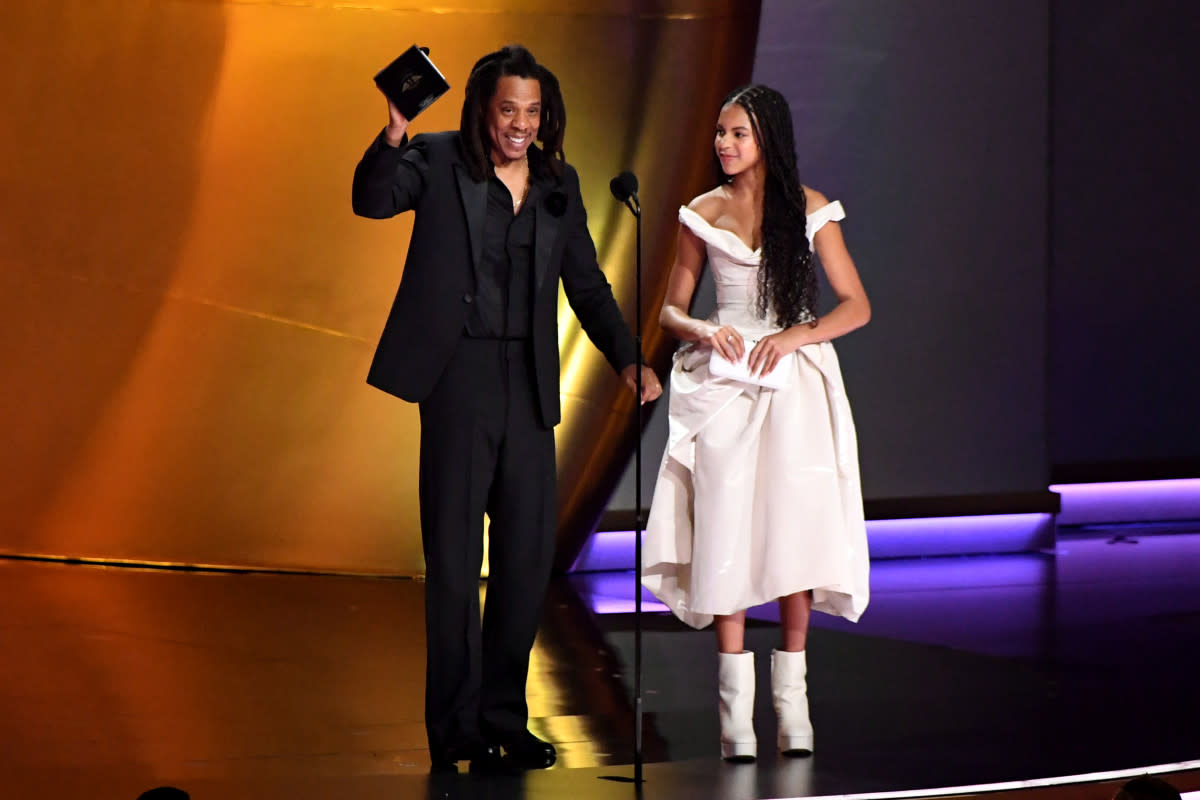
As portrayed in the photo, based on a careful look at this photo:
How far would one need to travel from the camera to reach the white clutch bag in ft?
10.1

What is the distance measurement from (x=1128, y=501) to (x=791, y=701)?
5.46 metres

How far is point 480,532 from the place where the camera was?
10.1 ft

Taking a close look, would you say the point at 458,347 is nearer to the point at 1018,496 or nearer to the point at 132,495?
the point at 132,495

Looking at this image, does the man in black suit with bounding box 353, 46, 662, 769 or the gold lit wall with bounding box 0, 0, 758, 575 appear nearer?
the man in black suit with bounding box 353, 46, 662, 769

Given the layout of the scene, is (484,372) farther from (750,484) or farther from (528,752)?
(528,752)

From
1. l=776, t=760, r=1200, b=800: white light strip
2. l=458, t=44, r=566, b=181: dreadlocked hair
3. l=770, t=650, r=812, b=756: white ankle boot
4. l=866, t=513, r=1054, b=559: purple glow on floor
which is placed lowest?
l=776, t=760, r=1200, b=800: white light strip

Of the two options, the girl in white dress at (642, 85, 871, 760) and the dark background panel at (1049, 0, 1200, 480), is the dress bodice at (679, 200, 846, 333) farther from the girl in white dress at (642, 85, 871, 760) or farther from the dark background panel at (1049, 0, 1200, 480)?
the dark background panel at (1049, 0, 1200, 480)

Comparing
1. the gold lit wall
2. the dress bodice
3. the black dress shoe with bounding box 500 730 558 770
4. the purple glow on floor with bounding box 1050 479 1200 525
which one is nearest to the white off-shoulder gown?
the dress bodice

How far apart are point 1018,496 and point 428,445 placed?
15.4 feet

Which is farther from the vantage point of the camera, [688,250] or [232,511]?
[232,511]

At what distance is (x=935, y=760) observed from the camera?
10.3 ft

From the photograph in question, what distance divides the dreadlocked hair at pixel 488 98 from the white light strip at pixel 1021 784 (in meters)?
1.41

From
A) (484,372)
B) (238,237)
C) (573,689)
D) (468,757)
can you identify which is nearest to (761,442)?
(484,372)

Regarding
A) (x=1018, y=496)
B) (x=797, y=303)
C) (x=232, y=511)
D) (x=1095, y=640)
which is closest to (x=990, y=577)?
(x=1018, y=496)
